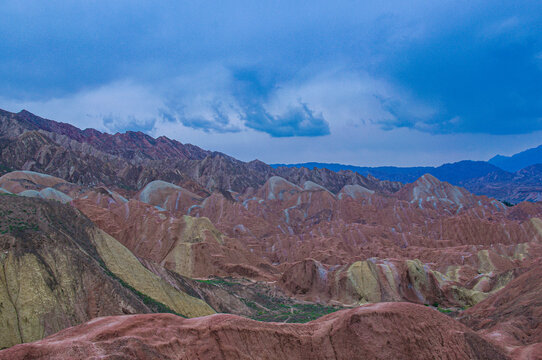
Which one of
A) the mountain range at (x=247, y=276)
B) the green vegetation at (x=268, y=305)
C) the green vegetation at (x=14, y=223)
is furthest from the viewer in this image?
the green vegetation at (x=268, y=305)

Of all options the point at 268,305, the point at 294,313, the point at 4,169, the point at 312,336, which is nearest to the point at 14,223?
the point at 312,336

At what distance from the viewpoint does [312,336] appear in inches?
464

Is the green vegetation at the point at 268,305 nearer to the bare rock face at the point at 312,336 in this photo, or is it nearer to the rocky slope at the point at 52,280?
the rocky slope at the point at 52,280

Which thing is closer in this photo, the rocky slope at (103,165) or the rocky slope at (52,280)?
the rocky slope at (52,280)

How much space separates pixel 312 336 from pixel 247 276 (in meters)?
37.6

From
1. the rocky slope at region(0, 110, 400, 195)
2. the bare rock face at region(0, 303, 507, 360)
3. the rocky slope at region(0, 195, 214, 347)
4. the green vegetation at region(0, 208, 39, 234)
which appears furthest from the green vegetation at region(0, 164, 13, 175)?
the bare rock face at region(0, 303, 507, 360)

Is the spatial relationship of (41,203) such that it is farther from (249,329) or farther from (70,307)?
(249,329)

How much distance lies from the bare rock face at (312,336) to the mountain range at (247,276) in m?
0.04

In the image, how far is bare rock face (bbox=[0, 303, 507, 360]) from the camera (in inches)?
415

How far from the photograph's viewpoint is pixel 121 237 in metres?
53.6

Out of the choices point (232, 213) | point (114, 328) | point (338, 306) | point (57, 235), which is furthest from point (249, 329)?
point (232, 213)

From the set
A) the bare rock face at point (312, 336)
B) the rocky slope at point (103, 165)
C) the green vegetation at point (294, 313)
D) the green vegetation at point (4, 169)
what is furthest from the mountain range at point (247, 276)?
the rocky slope at point (103, 165)

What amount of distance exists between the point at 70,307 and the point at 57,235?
16.5 ft

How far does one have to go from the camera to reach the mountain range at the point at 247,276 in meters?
11.2
